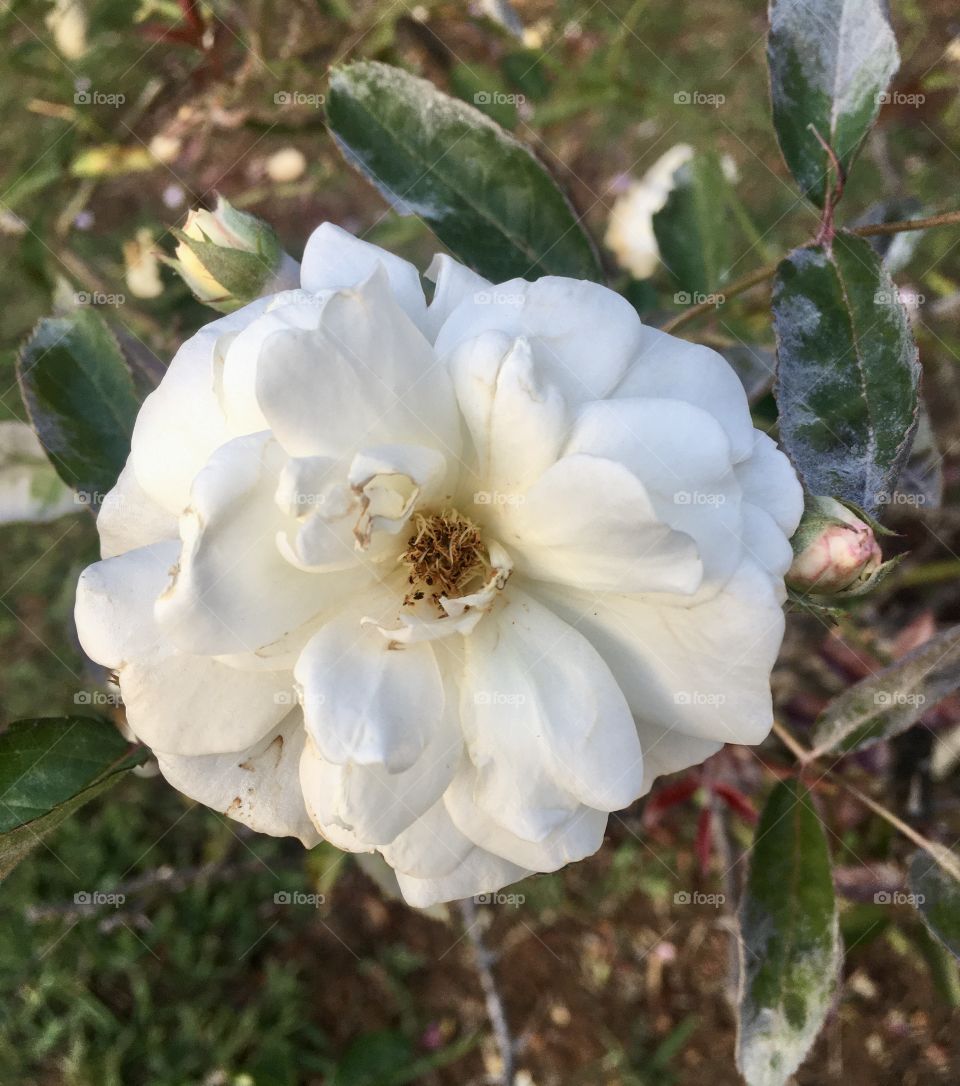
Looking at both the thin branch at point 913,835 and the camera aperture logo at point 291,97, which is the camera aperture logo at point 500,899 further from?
the camera aperture logo at point 291,97

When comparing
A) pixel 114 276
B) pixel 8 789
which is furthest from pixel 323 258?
pixel 114 276

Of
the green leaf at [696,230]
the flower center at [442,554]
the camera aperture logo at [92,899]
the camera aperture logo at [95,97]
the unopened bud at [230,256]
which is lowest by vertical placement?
the camera aperture logo at [92,899]

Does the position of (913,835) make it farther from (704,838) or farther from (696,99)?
(696,99)

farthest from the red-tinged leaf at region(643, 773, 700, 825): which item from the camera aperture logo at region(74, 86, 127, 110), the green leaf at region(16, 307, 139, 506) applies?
the camera aperture logo at region(74, 86, 127, 110)

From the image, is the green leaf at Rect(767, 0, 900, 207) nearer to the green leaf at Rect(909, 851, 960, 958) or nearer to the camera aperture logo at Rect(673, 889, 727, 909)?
the green leaf at Rect(909, 851, 960, 958)

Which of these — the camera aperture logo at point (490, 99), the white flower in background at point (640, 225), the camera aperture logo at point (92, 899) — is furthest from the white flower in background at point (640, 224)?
the camera aperture logo at point (92, 899)

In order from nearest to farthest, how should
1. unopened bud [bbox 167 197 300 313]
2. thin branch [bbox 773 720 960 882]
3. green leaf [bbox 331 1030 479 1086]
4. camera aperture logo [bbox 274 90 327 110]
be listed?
unopened bud [bbox 167 197 300 313], thin branch [bbox 773 720 960 882], camera aperture logo [bbox 274 90 327 110], green leaf [bbox 331 1030 479 1086]
